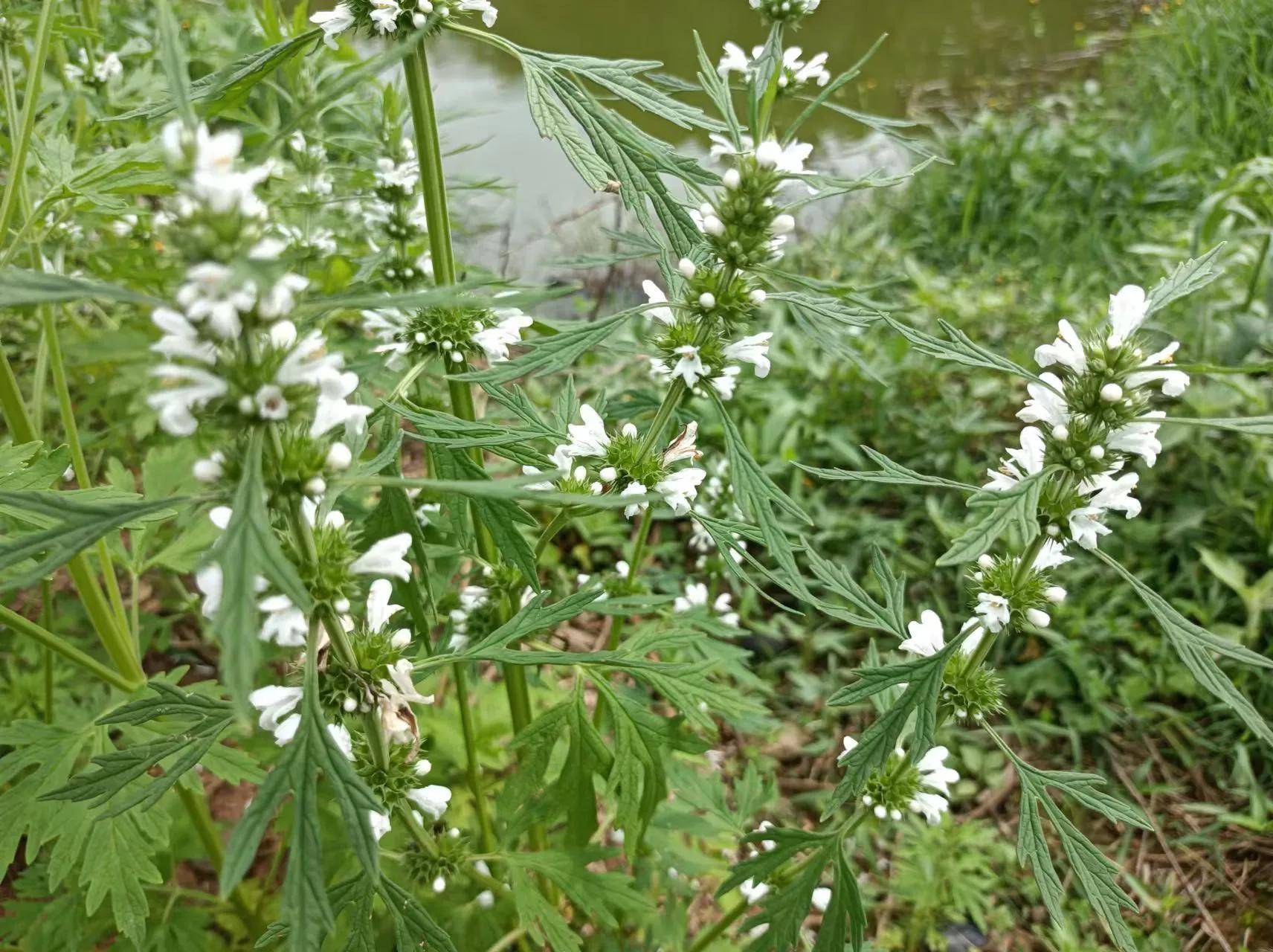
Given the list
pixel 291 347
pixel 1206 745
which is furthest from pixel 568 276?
pixel 291 347

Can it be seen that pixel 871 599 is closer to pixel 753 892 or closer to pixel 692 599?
pixel 753 892

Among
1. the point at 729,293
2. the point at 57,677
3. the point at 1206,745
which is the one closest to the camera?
the point at 729,293

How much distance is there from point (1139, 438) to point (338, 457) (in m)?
1.27

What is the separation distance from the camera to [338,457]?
1.08 metres

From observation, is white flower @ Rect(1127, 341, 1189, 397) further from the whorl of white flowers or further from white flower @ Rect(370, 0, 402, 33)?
white flower @ Rect(370, 0, 402, 33)

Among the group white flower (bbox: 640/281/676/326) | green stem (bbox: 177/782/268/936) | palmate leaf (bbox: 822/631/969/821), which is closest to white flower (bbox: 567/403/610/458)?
white flower (bbox: 640/281/676/326)

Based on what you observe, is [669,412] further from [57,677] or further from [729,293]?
[57,677]

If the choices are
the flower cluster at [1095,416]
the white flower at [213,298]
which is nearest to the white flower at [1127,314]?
the flower cluster at [1095,416]

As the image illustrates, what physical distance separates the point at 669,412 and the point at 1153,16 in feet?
31.3

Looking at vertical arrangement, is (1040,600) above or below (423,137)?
below

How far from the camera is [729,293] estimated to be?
1.55 meters

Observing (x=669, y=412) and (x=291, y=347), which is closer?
(x=291, y=347)

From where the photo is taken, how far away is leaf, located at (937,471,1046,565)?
3.66ft

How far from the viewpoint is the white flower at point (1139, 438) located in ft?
4.51
